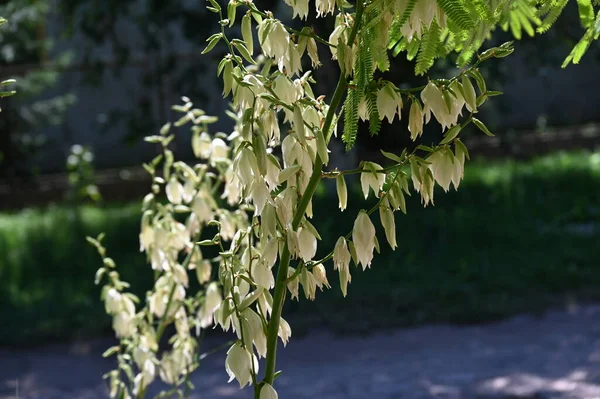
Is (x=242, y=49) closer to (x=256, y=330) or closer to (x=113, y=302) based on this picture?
(x=256, y=330)

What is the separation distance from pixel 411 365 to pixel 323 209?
2.67m

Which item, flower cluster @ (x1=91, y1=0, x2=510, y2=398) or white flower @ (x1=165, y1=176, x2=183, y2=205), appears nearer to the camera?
flower cluster @ (x1=91, y1=0, x2=510, y2=398)

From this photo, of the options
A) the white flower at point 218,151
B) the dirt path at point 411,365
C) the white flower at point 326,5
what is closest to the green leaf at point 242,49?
the white flower at point 326,5

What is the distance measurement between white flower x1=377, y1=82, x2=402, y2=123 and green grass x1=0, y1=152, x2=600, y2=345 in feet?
13.7

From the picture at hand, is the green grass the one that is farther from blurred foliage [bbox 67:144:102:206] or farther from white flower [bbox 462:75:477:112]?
white flower [bbox 462:75:477:112]

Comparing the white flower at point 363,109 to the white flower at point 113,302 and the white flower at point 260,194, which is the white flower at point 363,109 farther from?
the white flower at point 113,302

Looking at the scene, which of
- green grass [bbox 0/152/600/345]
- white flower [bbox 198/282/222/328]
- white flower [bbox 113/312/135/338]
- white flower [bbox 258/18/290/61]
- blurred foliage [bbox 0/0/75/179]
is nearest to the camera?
white flower [bbox 258/18/290/61]

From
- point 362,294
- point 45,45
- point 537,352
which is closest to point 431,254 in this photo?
point 362,294

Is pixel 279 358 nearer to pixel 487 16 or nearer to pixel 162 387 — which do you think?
pixel 162 387

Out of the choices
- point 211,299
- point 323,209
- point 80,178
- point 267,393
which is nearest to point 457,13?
point 267,393

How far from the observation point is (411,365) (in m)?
5.08

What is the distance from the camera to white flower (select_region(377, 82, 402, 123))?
5.46 feet

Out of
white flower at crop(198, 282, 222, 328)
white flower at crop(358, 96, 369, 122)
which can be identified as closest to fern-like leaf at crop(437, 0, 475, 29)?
white flower at crop(358, 96, 369, 122)

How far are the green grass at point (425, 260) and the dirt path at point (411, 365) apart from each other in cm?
20
